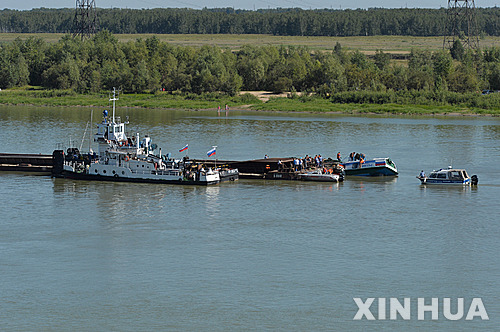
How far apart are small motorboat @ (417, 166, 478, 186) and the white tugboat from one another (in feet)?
55.8

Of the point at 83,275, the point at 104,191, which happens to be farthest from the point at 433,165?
the point at 83,275

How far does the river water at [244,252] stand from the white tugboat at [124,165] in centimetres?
115

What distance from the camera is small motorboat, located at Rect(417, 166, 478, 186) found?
206 ft

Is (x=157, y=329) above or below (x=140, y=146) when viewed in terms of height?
below

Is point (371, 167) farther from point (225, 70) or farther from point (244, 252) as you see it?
point (225, 70)

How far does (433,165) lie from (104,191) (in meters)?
31.1

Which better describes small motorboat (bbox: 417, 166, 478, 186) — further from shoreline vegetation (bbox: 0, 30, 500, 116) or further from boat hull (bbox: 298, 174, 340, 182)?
shoreline vegetation (bbox: 0, 30, 500, 116)

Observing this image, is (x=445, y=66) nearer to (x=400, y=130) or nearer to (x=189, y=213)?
(x=400, y=130)

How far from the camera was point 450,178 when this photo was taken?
63.1 meters

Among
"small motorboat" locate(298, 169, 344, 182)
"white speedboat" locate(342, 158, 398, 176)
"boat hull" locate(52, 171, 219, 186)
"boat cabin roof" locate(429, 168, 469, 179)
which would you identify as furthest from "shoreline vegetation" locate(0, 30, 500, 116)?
"boat hull" locate(52, 171, 219, 186)

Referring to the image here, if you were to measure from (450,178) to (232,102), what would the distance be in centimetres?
8954

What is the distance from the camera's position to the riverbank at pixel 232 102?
134763 mm

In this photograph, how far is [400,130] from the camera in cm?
10506

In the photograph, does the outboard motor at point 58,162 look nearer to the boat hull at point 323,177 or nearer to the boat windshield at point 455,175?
the boat hull at point 323,177
